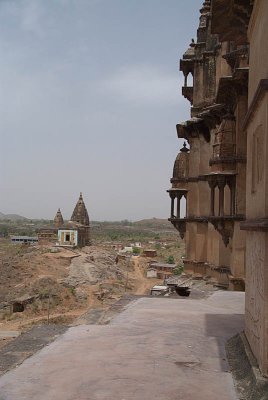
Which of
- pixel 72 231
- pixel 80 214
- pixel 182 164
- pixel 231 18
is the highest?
pixel 231 18

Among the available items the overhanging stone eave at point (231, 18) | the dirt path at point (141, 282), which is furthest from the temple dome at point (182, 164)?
the dirt path at point (141, 282)

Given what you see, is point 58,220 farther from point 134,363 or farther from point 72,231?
point 134,363

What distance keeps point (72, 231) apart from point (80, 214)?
2.78 meters

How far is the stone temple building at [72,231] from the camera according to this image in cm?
5725

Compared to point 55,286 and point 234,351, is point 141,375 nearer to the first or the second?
point 234,351

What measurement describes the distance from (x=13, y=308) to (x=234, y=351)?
94.8 ft

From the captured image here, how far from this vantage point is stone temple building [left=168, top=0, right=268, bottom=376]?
6965mm

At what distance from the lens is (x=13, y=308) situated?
114 feet

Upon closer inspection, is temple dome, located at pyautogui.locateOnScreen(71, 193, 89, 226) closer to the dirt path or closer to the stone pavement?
the dirt path

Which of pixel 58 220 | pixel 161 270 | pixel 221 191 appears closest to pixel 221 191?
pixel 221 191

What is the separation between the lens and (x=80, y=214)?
59.3 metres

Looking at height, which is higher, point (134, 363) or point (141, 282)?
point (134, 363)

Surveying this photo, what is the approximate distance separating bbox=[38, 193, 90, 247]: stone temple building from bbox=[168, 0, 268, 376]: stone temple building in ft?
115

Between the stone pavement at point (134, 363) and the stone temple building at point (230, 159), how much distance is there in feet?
2.76
